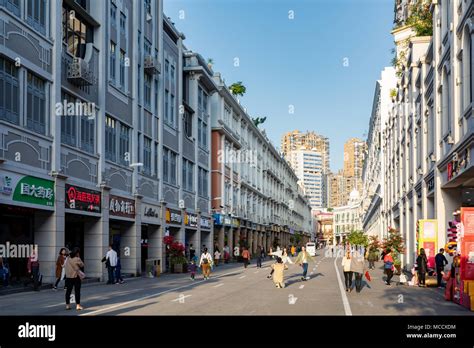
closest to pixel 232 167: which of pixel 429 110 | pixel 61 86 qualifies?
pixel 429 110

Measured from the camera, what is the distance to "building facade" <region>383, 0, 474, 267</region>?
2359 cm

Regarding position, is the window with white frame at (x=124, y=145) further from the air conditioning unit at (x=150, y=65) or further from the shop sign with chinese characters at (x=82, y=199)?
the air conditioning unit at (x=150, y=65)

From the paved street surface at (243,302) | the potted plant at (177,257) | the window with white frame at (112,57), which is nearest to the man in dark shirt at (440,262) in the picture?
the paved street surface at (243,302)

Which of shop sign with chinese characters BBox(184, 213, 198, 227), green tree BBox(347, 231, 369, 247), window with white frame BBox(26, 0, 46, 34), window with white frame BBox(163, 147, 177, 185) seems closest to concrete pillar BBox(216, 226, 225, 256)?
shop sign with chinese characters BBox(184, 213, 198, 227)

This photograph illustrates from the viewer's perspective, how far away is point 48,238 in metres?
26.8

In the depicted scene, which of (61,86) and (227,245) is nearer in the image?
(61,86)

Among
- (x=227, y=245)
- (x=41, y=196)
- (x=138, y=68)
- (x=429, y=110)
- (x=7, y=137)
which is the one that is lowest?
(x=227, y=245)

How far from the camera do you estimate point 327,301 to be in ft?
67.1

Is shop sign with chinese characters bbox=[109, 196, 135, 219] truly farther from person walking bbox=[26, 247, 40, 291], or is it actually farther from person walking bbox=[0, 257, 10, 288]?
person walking bbox=[0, 257, 10, 288]

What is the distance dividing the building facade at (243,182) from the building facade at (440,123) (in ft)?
65.0

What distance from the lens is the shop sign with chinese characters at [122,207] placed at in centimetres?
3416

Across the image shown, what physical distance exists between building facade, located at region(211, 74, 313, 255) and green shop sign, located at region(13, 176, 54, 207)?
109ft

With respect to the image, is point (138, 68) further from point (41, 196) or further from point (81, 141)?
point (41, 196)
